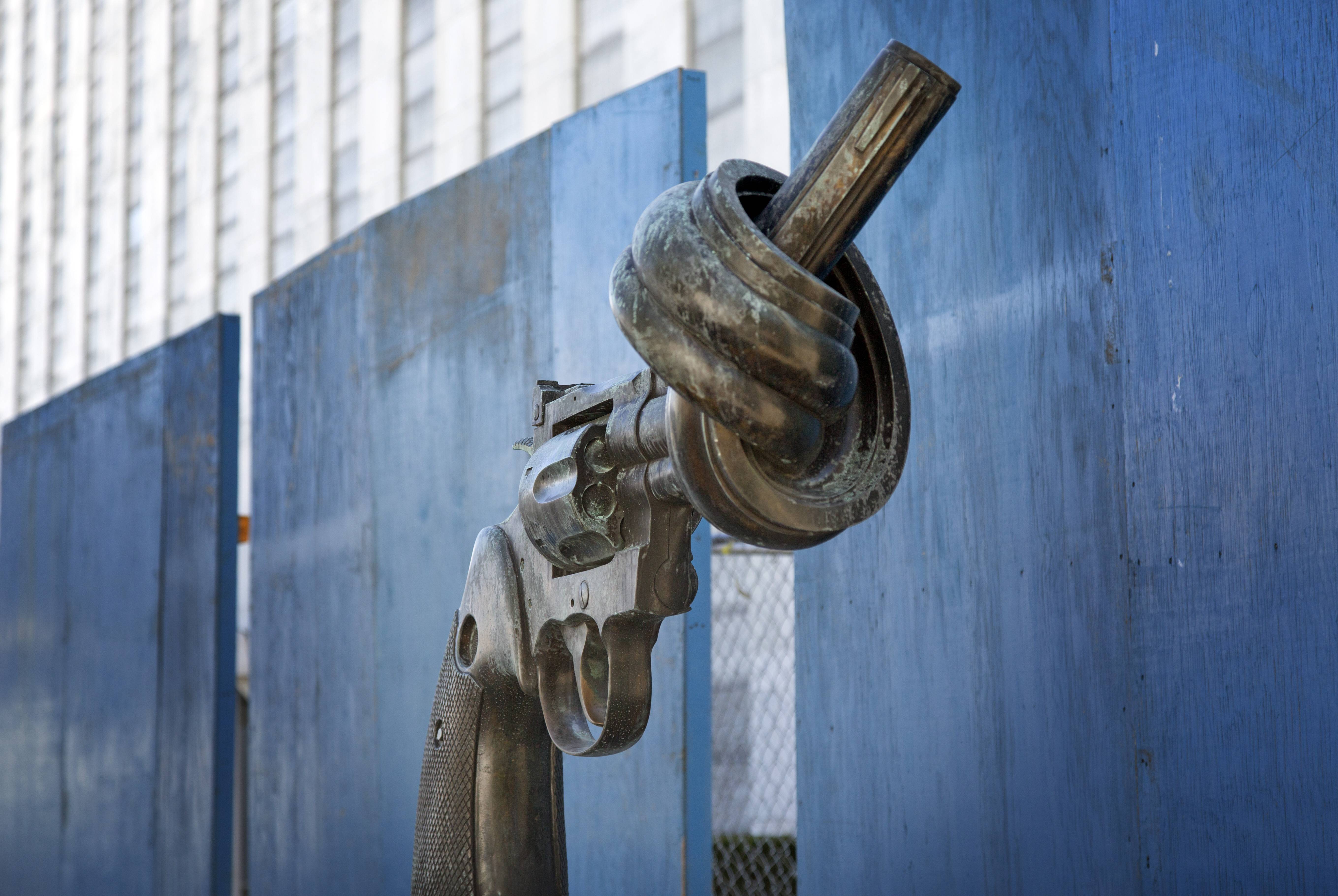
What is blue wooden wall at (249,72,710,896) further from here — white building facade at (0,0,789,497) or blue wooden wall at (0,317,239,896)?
white building facade at (0,0,789,497)

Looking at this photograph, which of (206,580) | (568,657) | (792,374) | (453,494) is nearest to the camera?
(792,374)

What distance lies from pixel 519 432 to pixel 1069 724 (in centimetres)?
126

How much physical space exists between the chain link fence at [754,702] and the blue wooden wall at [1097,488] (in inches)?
133

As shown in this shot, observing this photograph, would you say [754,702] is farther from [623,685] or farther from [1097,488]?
[623,685]

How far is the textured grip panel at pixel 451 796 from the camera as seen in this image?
4.47 ft

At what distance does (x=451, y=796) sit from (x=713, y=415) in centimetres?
72

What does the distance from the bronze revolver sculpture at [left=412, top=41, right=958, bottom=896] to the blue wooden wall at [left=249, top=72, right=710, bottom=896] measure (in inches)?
36.3

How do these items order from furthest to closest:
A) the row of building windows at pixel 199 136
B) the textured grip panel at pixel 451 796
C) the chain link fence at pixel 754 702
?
the row of building windows at pixel 199 136 < the chain link fence at pixel 754 702 < the textured grip panel at pixel 451 796

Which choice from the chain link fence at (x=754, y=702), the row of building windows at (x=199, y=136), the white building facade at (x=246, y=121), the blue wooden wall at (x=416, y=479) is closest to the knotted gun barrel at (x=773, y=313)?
the blue wooden wall at (x=416, y=479)

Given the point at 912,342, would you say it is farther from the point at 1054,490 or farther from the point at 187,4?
the point at 187,4

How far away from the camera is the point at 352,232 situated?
9.92 feet

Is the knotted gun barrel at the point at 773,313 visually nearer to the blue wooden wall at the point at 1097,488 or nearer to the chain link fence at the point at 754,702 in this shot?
the blue wooden wall at the point at 1097,488

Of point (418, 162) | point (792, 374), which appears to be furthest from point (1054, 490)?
point (418, 162)

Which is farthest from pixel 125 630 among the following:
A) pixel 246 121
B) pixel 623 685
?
pixel 246 121
